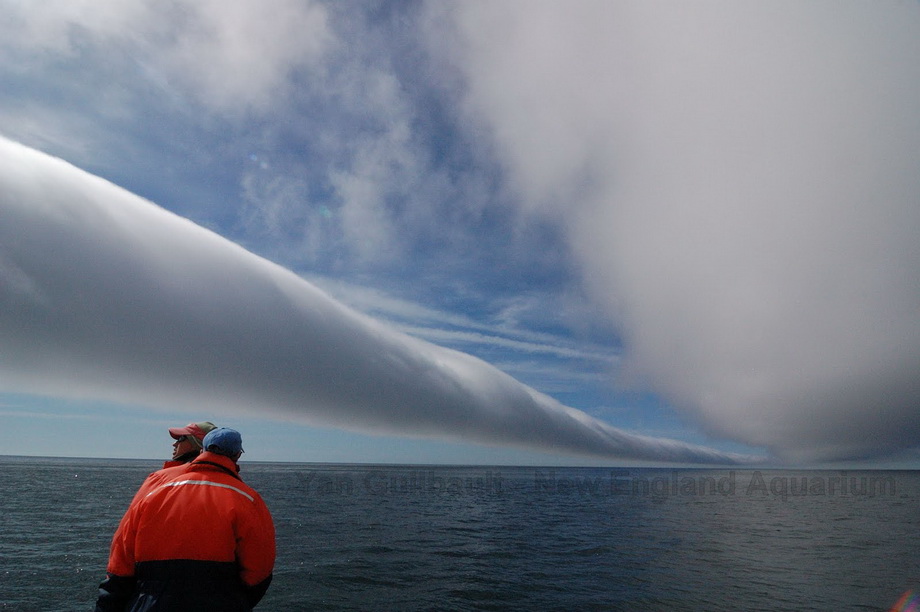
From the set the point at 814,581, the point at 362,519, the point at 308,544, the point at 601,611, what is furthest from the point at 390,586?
the point at 362,519

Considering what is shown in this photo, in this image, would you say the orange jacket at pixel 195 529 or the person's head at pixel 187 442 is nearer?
the orange jacket at pixel 195 529

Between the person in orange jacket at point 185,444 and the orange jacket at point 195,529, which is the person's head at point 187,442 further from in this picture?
the orange jacket at point 195,529

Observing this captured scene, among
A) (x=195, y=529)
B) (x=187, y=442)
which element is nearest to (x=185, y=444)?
(x=187, y=442)

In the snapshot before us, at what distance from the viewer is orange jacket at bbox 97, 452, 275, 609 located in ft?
18.0

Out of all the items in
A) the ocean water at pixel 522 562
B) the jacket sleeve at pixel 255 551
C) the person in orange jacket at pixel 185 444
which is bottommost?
the ocean water at pixel 522 562

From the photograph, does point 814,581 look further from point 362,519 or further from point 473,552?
point 362,519

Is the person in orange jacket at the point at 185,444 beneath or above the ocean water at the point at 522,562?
above

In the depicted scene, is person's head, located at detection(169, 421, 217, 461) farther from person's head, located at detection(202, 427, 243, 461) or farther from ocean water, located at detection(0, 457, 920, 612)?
ocean water, located at detection(0, 457, 920, 612)

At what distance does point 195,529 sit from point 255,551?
2.57 feet

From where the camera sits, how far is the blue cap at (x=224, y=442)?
615cm

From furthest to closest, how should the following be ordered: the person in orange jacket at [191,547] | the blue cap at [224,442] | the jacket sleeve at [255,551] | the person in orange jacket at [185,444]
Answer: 1. the person in orange jacket at [185,444]
2. the blue cap at [224,442]
3. the jacket sleeve at [255,551]
4. the person in orange jacket at [191,547]

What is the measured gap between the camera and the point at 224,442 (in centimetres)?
621

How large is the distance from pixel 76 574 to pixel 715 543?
42.8 m

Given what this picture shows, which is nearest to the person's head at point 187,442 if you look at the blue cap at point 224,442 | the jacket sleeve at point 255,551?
the blue cap at point 224,442
